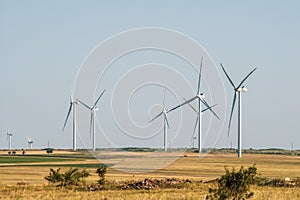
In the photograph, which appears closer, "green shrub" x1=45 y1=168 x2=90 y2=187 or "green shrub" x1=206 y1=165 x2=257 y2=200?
"green shrub" x1=206 y1=165 x2=257 y2=200

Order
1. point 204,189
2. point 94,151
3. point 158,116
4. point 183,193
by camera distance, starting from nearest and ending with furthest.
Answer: point 183,193
point 204,189
point 158,116
point 94,151

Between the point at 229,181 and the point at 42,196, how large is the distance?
11768 mm

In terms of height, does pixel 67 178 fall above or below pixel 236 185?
below

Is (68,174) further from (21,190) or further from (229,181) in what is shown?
(229,181)

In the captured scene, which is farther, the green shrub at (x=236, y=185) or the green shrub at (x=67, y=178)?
the green shrub at (x=67, y=178)

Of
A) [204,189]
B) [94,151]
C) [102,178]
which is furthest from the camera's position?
[94,151]

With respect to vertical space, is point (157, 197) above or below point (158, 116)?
below

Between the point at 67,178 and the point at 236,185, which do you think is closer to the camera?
the point at 236,185

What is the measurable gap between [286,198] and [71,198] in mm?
13521

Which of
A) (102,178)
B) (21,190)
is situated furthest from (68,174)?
(21,190)

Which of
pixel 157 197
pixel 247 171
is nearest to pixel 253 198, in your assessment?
pixel 247 171

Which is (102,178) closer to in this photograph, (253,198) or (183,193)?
(183,193)

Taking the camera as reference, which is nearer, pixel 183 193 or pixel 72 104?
pixel 183 193

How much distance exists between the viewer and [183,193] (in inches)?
2008
